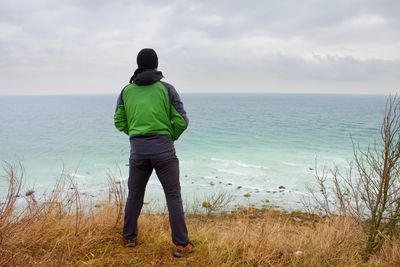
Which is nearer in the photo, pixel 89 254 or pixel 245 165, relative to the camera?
pixel 89 254

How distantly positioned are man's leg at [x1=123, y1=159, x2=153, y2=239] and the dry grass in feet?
0.78

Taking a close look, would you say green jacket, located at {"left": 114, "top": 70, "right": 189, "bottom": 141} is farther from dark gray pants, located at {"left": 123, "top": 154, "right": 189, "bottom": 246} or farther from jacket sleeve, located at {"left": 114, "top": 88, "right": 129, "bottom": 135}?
dark gray pants, located at {"left": 123, "top": 154, "right": 189, "bottom": 246}

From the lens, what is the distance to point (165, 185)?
3943 millimetres

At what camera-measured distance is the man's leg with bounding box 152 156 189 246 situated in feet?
12.7

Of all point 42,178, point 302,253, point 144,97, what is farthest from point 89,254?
point 42,178

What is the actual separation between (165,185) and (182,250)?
0.78m

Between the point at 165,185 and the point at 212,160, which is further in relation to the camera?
the point at 212,160

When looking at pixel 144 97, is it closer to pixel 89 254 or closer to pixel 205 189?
pixel 89 254

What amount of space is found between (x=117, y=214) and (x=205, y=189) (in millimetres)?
13155

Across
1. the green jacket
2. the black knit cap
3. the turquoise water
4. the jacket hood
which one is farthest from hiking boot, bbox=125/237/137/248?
the turquoise water

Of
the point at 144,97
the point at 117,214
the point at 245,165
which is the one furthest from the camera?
the point at 245,165

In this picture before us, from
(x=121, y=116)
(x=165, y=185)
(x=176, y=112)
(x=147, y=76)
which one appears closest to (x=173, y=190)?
(x=165, y=185)

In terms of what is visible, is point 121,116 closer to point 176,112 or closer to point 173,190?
point 176,112

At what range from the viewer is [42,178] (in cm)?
1995
